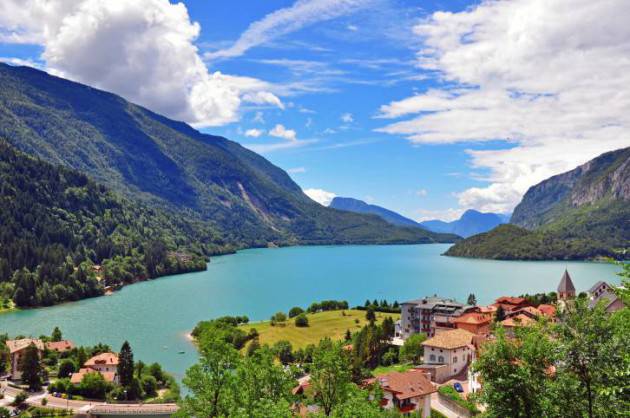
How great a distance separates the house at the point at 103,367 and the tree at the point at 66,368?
48.6 inches

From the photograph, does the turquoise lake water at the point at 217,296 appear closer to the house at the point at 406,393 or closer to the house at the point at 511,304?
the house at the point at 511,304

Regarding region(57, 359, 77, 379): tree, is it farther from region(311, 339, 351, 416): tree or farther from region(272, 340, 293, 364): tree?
region(311, 339, 351, 416): tree

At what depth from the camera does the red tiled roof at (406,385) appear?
40.4 metres

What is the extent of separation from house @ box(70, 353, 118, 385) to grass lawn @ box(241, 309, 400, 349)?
22354 mm

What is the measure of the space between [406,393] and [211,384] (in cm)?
1994

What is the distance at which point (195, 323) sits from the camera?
301ft

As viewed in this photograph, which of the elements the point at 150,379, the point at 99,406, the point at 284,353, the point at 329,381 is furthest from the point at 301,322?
the point at 329,381

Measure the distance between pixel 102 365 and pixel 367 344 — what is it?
2950 centimetres

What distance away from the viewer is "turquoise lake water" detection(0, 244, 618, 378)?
81750mm

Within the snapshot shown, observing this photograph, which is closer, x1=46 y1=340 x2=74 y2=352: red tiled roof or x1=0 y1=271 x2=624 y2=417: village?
x1=0 y1=271 x2=624 y2=417: village

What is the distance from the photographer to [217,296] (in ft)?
410

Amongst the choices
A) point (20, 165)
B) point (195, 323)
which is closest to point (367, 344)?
point (195, 323)

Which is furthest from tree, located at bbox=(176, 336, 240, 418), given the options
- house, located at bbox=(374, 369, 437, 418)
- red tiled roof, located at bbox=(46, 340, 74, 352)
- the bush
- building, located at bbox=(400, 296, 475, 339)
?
the bush

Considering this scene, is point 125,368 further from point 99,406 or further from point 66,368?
point 66,368
